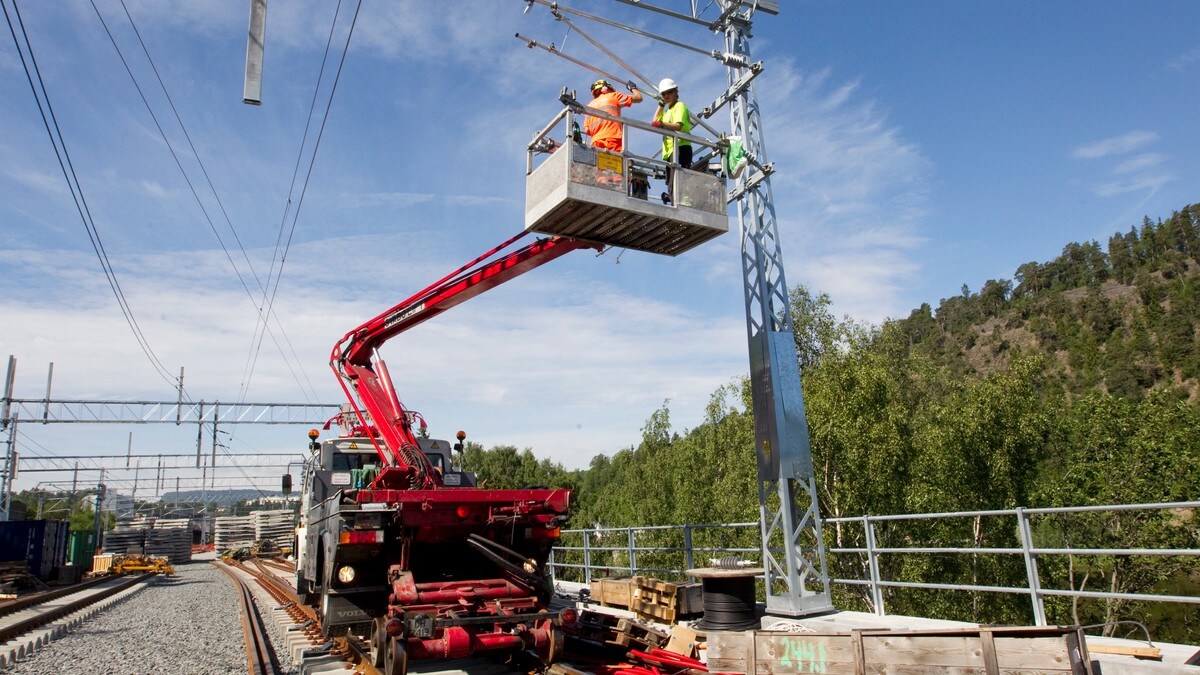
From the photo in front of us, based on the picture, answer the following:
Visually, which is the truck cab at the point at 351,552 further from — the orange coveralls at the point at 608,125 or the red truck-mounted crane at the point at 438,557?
the orange coveralls at the point at 608,125

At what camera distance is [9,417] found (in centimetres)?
3750

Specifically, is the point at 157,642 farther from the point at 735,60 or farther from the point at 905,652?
the point at 735,60

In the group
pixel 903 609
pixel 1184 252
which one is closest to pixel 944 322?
pixel 1184 252

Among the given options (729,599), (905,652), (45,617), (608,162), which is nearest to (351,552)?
(729,599)

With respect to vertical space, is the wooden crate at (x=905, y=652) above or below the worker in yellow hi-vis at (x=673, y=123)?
below

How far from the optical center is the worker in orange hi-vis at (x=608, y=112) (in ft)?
28.3

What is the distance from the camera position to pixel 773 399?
9828mm

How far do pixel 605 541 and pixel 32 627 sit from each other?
3865 cm

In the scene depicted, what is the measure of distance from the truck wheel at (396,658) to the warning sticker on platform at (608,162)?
17.1ft

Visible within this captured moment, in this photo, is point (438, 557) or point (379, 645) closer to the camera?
point (379, 645)

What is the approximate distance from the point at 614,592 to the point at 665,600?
1.37 m

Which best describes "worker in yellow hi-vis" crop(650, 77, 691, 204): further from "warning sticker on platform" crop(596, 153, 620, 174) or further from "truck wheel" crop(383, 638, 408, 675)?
"truck wheel" crop(383, 638, 408, 675)

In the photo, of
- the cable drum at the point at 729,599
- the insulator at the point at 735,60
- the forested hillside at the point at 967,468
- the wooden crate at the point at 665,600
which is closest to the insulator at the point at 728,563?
A: the cable drum at the point at 729,599

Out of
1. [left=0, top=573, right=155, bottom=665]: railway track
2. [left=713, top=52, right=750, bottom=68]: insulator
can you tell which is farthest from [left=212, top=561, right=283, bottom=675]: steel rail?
[left=713, top=52, right=750, bottom=68]: insulator
